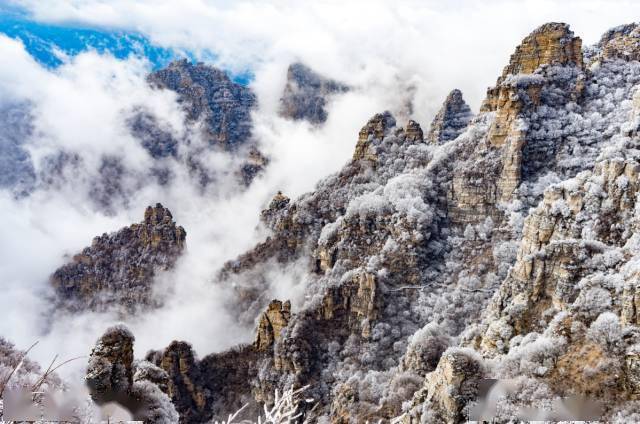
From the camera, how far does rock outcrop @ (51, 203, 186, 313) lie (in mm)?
91938

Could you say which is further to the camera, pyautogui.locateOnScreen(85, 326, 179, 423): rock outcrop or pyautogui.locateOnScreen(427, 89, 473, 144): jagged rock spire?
pyautogui.locateOnScreen(427, 89, 473, 144): jagged rock spire

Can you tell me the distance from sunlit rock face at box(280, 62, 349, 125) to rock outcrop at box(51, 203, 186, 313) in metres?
78.1

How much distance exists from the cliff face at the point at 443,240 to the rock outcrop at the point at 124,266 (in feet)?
85.8

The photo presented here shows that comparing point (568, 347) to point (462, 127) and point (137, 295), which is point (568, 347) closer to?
point (462, 127)

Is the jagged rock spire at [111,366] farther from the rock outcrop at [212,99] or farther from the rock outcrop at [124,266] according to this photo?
the rock outcrop at [212,99]

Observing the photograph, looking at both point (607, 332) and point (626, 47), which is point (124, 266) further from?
point (607, 332)

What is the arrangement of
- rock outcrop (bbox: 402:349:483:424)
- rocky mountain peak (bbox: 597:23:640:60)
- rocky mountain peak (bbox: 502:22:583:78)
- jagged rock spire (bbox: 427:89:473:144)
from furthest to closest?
jagged rock spire (bbox: 427:89:473:144) → rocky mountain peak (bbox: 597:23:640:60) → rocky mountain peak (bbox: 502:22:583:78) → rock outcrop (bbox: 402:349:483:424)

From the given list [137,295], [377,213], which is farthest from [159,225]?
[377,213]

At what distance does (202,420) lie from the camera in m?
54.5

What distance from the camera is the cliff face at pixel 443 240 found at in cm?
3231

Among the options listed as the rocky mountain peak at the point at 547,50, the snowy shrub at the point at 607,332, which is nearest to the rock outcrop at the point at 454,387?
Answer: the snowy shrub at the point at 607,332

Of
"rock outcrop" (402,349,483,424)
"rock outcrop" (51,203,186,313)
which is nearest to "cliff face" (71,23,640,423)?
"rock outcrop" (402,349,483,424)

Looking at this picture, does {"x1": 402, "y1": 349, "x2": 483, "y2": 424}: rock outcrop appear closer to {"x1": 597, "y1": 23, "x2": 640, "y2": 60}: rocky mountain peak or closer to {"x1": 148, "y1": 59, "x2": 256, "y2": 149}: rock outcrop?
{"x1": 597, "y1": 23, "x2": 640, "y2": 60}: rocky mountain peak

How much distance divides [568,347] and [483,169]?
1393 inches
